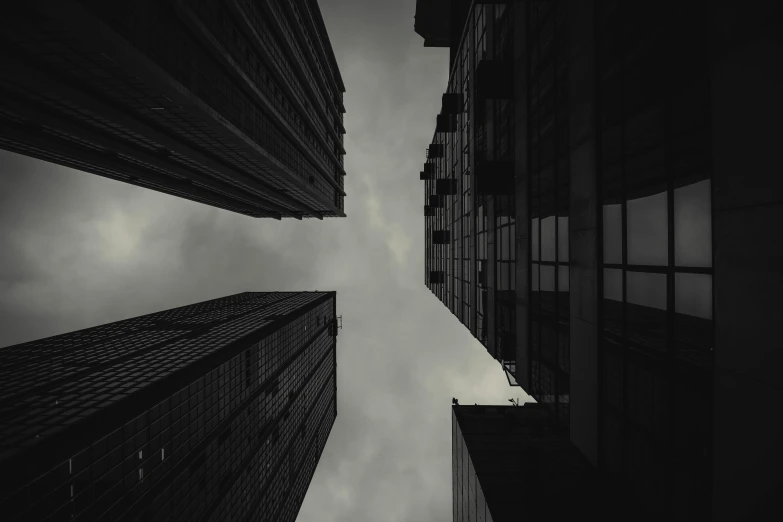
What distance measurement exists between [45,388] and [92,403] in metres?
11.3

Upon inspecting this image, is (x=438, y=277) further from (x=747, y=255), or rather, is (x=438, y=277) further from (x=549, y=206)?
(x=747, y=255)

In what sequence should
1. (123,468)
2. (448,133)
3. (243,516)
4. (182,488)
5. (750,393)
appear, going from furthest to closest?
1. (243,516)
2. (182,488)
3. (448,133)
4. (123,468)
5. (750,393)

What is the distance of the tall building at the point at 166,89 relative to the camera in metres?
24.0

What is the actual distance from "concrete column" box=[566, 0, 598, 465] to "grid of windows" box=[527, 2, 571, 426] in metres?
0.58

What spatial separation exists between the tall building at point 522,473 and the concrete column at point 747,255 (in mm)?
11754

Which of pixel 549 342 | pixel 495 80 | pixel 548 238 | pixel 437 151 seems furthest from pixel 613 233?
pixel 437 151

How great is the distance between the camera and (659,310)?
8.95m

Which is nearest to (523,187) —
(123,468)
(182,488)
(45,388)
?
(123,468)

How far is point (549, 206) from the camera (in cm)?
1485

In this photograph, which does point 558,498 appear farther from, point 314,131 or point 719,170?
point 314,131

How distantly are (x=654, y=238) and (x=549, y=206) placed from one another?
6161mm

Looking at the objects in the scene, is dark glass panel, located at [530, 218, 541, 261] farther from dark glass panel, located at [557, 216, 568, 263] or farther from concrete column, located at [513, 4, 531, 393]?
dark glass panel, located at [557, 216, 568, 263]

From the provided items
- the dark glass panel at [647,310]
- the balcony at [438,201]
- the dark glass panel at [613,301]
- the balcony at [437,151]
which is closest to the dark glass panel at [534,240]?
the dark glass panel at [613,301]

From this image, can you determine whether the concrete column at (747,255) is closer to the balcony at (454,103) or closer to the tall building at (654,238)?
the tall building at (654,238)
